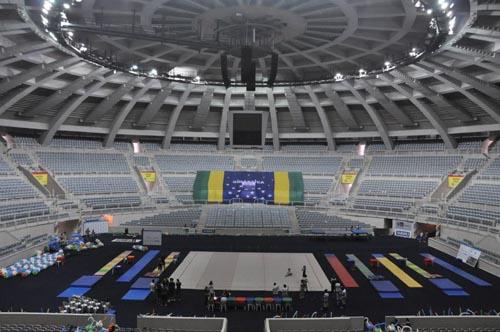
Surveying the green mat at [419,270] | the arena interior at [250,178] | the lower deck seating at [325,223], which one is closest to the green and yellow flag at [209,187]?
the arena interior at [250,178]

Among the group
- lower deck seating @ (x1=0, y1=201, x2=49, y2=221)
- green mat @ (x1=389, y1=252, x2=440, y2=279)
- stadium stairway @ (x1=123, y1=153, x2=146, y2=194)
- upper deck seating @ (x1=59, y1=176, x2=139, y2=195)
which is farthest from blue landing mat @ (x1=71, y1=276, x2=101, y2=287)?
stadium stairway @ (x1=123, y1=153, x2=146, y2=194)

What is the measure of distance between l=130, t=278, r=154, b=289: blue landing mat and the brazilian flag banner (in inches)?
894

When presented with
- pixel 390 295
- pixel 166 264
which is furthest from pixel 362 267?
pixel 166 264

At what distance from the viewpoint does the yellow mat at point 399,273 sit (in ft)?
70.2

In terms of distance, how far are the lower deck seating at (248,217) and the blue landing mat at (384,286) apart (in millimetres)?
17290

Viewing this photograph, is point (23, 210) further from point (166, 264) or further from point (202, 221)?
point (202, 221)

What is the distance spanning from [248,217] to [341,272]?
17.1 meters

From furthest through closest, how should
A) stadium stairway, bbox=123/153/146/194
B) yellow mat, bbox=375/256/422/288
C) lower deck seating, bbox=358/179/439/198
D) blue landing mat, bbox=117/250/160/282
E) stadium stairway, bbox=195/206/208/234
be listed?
stadium stairway, bbox=123/153/146/194, lower deck seating, bbox=358/179/439/198, stadium stairway, bbox=195/206/208/234, blue landing mat, bbox=117/250/160/282, yellow mat, bbox=375/256/422/288

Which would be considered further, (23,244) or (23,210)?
(23,210)

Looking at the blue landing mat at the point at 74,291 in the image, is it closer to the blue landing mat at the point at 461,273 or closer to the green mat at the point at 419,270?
the green mat at the point at 419,270

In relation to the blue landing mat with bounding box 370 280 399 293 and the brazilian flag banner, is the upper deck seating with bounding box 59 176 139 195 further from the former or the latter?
the blue landing mat with bounding box 370 280 399 293

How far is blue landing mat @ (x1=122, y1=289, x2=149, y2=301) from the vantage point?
18.6 metres

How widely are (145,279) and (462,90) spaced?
97.4 ft

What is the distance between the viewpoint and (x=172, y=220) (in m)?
39.1
